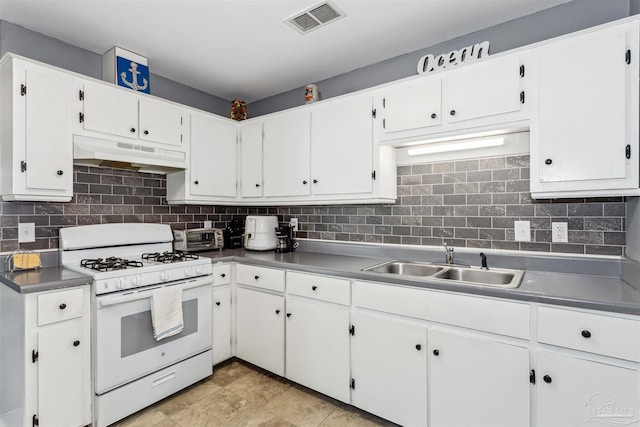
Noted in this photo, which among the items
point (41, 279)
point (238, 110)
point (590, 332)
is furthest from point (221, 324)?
point (590, 332)

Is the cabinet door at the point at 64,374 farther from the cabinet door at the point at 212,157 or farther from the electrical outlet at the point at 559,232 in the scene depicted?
the electrical outlet at the point at 559,232

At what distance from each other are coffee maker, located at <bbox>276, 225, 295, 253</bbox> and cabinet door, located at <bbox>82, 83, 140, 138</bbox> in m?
1.39

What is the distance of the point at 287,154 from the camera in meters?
2.85

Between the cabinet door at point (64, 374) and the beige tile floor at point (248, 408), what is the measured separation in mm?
288

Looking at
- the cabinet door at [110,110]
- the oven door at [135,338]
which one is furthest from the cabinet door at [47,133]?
the oven door at [135,338]

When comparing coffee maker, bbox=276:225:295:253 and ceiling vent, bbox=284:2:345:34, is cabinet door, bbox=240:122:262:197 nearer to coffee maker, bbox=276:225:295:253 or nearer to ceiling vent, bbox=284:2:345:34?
coffee maker, bbox=276:225:295:253

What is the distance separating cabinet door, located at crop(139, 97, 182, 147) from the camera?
249 centimetres

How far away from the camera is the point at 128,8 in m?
2.00

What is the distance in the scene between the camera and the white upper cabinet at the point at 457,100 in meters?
1.83

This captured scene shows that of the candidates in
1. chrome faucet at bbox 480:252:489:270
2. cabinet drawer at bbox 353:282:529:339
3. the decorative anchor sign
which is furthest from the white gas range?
chrome faucet at bbox 480:252:489:270

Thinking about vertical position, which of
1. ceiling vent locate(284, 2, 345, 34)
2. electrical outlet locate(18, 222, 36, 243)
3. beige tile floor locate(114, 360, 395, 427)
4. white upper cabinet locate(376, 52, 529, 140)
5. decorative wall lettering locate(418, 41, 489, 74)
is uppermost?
ceiling vent locate(284, 2, 345, 34)

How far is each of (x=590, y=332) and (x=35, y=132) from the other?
309 centimetres

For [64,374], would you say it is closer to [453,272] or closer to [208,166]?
[208,166]

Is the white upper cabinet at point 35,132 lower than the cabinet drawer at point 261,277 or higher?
higher
